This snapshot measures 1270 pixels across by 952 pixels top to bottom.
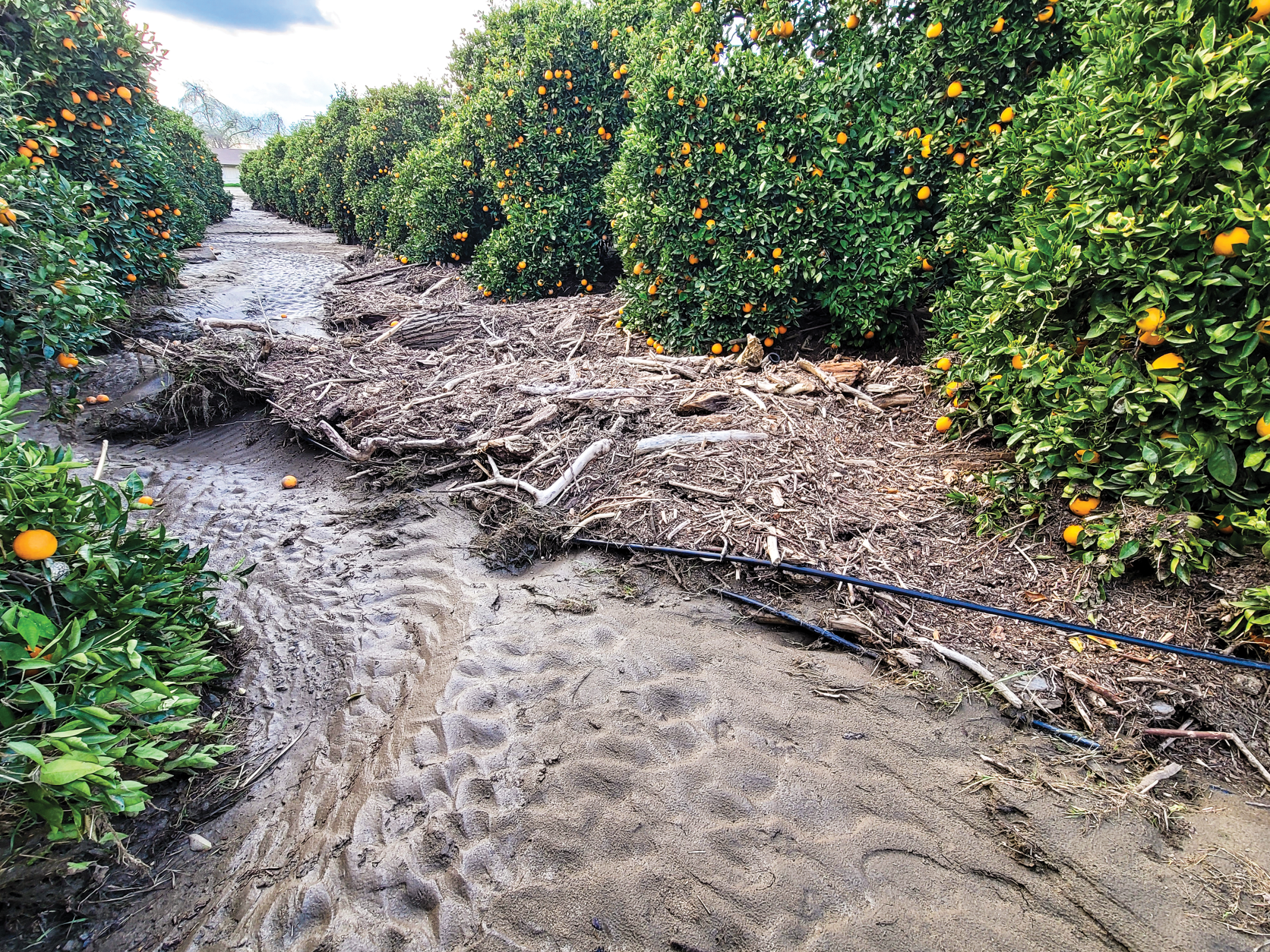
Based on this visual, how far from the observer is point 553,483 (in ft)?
12.4

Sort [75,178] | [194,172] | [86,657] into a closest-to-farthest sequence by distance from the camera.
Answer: [86,657] → [75,178] → [194,172]

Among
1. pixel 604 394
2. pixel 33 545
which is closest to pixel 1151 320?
pixel 604 394

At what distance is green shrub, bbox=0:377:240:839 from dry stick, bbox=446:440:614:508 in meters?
1.73

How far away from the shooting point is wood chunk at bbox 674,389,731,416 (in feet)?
14.0

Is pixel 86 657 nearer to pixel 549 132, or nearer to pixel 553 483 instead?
pixel 553 483

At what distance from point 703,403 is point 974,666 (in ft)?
8.20

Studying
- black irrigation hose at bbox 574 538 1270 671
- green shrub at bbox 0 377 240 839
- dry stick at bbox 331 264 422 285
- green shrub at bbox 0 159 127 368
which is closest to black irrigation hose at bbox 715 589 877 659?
black irrigation hose at bbox 574 538 1270 671

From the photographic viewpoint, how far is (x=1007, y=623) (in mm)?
2553

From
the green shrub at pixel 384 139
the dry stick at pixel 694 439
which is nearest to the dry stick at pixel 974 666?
the dry stick at pixel 694 439

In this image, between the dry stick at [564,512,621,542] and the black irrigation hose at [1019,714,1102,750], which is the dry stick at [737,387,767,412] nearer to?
the dry stick at [564,512,621,542]

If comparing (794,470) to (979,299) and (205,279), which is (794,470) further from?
(205,279)

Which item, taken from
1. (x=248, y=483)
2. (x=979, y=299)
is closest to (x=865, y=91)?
(x=979, y=299)

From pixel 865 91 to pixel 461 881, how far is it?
5116mm

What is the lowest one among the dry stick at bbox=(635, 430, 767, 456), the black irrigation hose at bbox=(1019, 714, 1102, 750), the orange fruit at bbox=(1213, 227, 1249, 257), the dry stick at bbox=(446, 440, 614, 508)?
the black irrigation hose at bbox=(1019, 714, 1102, 750)
